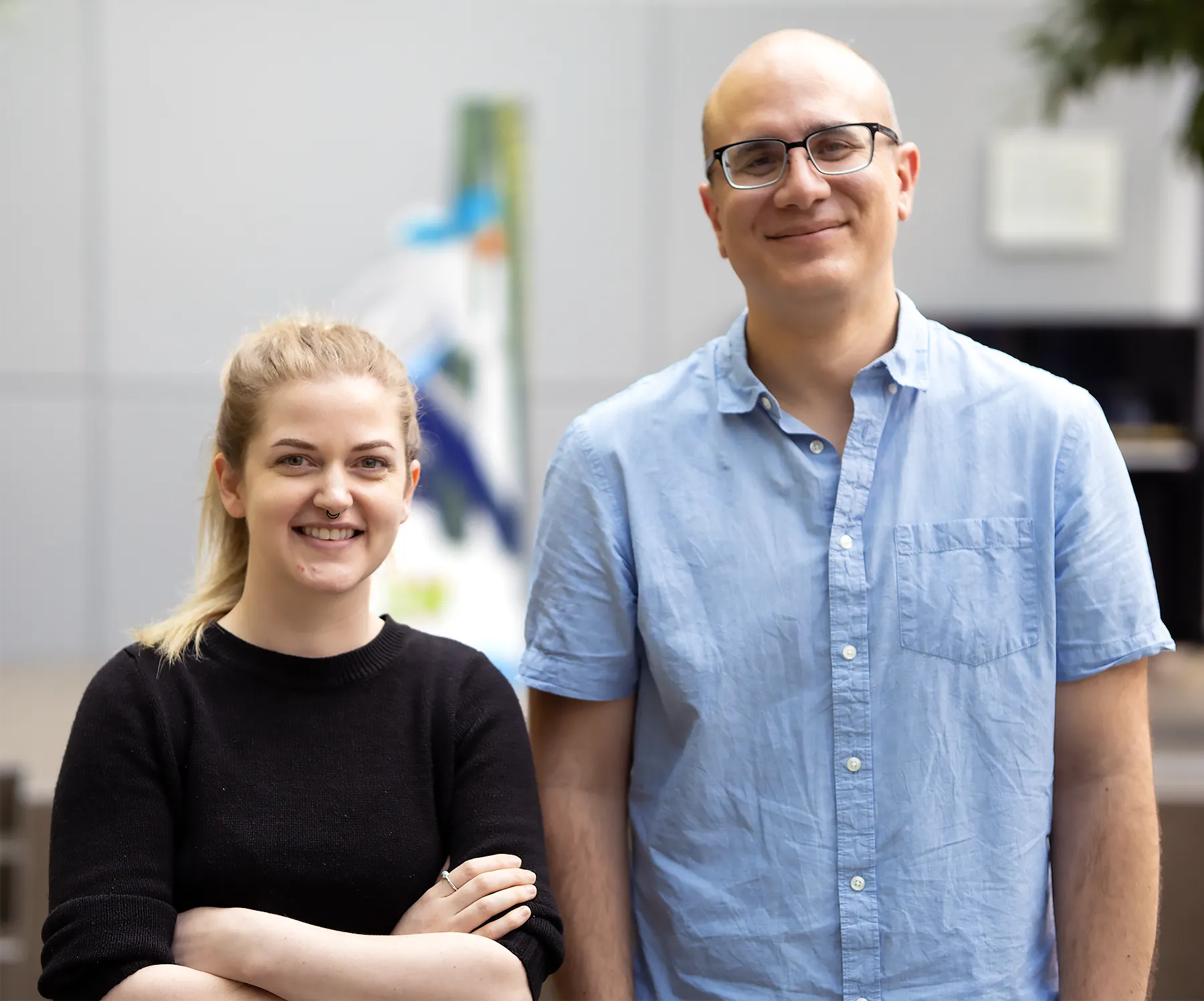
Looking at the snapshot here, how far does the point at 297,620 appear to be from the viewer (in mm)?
1408

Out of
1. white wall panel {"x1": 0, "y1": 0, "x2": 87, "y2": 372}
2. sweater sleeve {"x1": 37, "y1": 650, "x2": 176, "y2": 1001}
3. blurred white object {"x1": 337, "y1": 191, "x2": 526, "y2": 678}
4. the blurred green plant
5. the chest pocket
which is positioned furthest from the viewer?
white wall panel {"x1": 0, "y1": 0, "x2": 87, "y2": 372}

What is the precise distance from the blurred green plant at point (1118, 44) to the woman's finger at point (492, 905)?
2.95m

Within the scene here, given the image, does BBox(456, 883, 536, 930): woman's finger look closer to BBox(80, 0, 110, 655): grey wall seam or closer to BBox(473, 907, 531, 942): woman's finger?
BBox(473, 907, 531, 942): woman's finger

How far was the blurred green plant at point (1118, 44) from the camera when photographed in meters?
3.52

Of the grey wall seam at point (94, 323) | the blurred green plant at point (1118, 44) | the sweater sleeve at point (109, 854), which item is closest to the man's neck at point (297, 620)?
the sweater sleeve at point (109, 854)

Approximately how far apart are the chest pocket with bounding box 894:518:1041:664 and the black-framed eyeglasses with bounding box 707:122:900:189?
0.38 metres

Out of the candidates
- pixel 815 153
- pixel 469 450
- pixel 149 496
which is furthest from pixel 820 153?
pixel 149 496

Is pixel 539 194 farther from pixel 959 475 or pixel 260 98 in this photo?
pixel 959 475

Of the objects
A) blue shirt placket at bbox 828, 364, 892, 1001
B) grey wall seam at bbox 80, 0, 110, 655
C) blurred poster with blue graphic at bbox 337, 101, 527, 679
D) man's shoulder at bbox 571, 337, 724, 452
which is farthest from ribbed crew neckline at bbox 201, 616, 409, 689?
grey wall seam at bbox 80, 0, 110, 655

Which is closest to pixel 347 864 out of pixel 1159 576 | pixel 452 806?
pixel 452 806

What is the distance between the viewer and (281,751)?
4.47 feet

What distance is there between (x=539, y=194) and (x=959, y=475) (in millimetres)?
4206

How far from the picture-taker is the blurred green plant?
139 inches

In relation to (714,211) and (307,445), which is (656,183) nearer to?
(714,211)
